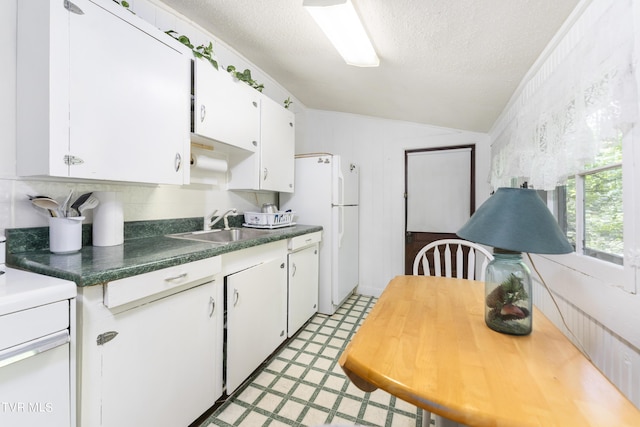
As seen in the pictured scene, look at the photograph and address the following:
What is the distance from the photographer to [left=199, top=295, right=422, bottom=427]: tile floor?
4.75 feet

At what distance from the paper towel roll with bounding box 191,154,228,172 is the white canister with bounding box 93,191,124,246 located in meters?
0.59

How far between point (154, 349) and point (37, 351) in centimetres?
42

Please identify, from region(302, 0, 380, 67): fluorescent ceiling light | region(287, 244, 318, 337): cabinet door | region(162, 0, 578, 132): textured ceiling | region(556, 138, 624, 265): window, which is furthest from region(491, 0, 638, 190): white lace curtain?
region(287, 244, 318, 337): cabinet door

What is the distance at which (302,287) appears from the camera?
240 centimetres

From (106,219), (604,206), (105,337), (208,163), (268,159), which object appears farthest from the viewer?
(268,159)

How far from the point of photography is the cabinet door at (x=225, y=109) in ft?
5.42

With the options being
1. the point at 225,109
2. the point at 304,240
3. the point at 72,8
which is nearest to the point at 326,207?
the point at 304,240

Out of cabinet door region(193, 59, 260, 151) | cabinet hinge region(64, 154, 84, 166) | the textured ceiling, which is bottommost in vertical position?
cabinet hinge region(64, 154, 84, 166)

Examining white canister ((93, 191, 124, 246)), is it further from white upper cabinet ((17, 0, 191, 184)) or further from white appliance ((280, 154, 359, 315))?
white appliance ((280, 154, 359, 315))

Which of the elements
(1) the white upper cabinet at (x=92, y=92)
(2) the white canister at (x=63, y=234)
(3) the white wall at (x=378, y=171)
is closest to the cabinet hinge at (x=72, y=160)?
(1) the white upper cabinet at (x=92, y=92)

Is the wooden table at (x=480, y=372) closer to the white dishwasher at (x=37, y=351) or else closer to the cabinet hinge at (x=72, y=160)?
the white dishwasher at (x=37, y=351)

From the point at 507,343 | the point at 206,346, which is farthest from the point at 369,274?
the point at 507,343

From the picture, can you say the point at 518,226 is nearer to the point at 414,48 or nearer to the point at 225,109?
the point at 414,48

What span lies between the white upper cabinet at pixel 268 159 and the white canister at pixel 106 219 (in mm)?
1005
